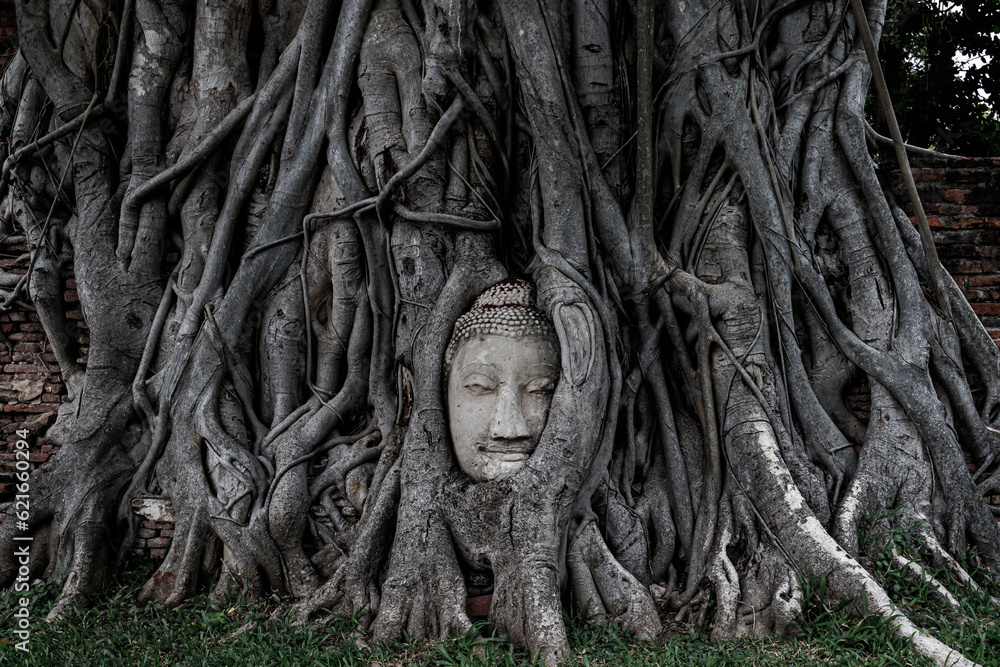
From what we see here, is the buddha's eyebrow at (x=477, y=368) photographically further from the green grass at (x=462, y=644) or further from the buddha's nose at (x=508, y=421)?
the green grass at (x=462, y=644)

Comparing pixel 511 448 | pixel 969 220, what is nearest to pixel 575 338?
pixel 511 448

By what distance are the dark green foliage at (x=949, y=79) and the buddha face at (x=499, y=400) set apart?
A: 165 inches

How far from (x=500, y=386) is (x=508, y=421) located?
0.54 feet

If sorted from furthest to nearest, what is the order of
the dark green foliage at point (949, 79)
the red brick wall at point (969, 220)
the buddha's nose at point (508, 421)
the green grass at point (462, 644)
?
the dark green foliage at point (949, 79), the red brick wall at point (969, 220), the buddha's nose at point (508, 421), the green grass at point (462, 644)

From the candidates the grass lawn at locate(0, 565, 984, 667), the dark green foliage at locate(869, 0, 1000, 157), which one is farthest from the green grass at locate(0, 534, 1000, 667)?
the dark green foliage at locate(869, 0, 1000, 157)

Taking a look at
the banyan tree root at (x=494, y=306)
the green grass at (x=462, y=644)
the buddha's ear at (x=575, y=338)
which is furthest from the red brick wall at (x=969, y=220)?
the buddha's ear at (x=575, y=338)

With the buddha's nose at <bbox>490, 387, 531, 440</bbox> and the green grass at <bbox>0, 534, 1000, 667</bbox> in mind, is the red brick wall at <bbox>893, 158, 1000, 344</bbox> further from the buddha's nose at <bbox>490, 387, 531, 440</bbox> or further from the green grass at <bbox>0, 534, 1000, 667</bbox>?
the buddha's nose at <bbox>490, 387, 531, 440</bbox>

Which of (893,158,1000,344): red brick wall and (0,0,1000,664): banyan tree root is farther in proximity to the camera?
(893,158,1000,344): red brick wall

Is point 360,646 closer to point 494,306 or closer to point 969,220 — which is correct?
point 494,306

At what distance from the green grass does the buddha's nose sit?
0.75 m

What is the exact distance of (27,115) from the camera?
4.07 meters

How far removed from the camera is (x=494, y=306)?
3.18 meters

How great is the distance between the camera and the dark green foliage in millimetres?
5574

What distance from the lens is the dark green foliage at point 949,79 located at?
5.57 metres
